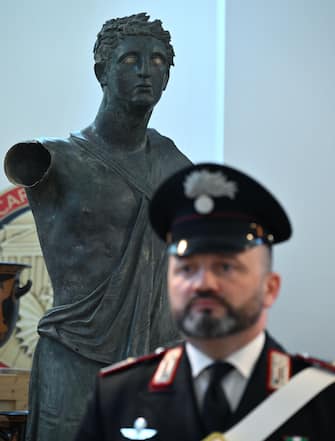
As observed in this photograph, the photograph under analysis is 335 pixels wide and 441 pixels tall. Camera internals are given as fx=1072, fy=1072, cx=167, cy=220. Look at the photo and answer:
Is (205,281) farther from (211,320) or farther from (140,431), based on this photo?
(140,431)

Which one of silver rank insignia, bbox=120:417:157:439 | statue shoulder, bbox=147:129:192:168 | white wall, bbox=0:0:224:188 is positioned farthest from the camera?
white wall, bbox=0:0:224:188

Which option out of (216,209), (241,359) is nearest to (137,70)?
(216,209)

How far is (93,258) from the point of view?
2.56 m

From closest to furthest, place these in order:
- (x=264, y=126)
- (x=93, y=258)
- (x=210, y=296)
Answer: (x=210, y=296) < (x=93, y=258) < (x=264, y=126)

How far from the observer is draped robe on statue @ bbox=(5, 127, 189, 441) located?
2.55m

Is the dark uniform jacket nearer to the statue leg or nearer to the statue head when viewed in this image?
the statue leg

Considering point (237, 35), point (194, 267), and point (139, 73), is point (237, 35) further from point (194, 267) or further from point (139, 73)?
point (194, 267)

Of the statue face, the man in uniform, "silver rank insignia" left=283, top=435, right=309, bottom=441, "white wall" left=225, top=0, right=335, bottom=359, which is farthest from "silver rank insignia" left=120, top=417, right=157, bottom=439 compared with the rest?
"white wall" left=225, top=0, right=335, bottom=359

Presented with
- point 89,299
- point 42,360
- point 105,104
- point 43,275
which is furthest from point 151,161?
point 43,275

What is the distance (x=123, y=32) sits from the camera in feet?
8.55

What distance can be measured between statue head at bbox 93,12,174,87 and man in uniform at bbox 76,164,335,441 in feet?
4.21

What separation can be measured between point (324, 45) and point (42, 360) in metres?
1.79

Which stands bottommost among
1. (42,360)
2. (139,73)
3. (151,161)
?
(42,360)

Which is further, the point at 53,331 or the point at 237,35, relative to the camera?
the point at 237,35
